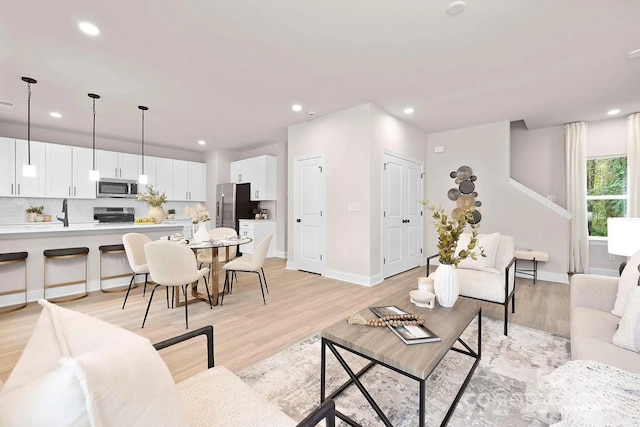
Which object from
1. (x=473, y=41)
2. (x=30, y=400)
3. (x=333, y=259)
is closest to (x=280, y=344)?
(x=30, y=400)

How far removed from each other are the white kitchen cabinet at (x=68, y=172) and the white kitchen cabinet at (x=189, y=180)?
166cm

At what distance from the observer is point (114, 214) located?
632 cm

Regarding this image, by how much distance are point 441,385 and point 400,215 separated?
11.1 feet

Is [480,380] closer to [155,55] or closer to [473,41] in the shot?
[473,41]

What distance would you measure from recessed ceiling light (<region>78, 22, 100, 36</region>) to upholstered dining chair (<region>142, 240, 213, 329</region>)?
1921 mm

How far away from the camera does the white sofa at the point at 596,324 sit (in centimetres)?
138

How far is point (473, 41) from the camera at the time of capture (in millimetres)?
2600

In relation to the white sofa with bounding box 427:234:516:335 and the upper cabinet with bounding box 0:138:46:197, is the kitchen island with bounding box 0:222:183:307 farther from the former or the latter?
the white sofa with bounding box 427:234:516:335

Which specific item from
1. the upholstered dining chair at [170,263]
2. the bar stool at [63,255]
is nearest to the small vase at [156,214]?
the bar stool at [63,255]

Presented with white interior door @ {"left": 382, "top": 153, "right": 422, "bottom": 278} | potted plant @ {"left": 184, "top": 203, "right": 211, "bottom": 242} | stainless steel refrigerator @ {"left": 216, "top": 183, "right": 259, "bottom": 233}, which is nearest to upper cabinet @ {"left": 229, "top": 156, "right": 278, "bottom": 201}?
stainless steel refrigerator @ {"left": 216, "top": 183, "right": 259, "bottom": 233}

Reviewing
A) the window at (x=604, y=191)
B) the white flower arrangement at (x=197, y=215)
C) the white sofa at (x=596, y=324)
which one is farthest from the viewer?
the window at (x=604, y=191)

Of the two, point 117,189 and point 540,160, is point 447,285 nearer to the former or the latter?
point 540,160

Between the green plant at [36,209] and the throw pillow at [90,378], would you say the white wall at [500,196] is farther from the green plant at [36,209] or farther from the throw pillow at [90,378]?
the green plant at [36,209]

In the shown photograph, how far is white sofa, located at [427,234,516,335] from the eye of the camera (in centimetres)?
260
